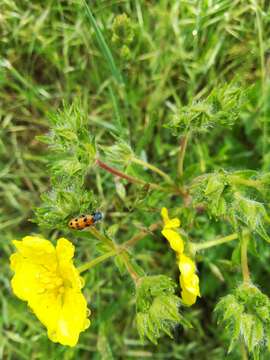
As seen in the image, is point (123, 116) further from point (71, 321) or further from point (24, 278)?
point (71, 321)

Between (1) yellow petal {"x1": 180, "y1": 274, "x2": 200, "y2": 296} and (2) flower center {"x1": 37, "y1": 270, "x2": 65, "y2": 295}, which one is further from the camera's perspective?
(2) flower center {"x1": 37, "y1": 270, "x2": 65, "y2": 295}

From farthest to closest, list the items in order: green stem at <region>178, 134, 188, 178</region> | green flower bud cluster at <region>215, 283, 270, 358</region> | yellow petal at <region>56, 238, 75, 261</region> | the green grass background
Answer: the green grass background
green stem at <region>178, 134, 188, 178</region>
green flower bud cluster at <region>215, 283, 270, 358</region>
yellow petal at <region>56, 238, 75, 261</region>

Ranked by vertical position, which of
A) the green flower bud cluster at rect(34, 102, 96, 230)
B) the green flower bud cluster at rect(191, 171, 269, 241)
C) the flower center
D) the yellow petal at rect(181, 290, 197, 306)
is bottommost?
the yellow petal at rect(181, 290, 197, 306)

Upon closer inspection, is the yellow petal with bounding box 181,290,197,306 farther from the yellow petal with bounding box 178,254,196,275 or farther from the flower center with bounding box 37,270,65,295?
the flower center with bounding box 37,270,65,295

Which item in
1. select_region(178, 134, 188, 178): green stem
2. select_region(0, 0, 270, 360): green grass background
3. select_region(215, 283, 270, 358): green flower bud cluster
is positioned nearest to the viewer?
select_region(215, 283, 270, 358): green flower bud cluster

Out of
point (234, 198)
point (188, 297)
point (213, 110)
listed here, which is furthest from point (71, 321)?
point (213, 110)

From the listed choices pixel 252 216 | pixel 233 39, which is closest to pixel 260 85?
pixel 233 39

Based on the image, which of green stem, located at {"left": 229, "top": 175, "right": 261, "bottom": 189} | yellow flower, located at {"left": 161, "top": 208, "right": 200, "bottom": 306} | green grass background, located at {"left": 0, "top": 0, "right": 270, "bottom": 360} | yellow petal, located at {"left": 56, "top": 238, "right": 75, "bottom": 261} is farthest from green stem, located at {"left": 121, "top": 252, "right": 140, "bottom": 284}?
green grass background, located at {"left": 0, "top": 0, "right": 270, "bottom": 360}
